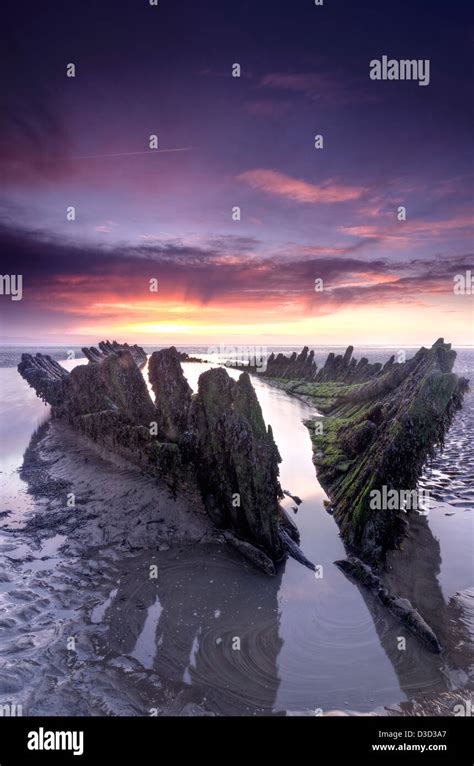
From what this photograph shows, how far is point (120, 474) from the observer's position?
16.3 m

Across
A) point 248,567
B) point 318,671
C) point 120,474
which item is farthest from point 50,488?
point 318,671

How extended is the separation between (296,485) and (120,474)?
7.99m
